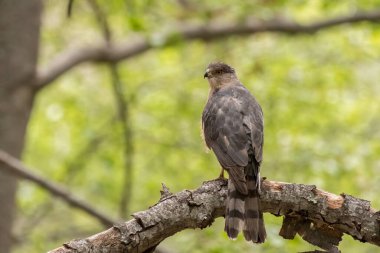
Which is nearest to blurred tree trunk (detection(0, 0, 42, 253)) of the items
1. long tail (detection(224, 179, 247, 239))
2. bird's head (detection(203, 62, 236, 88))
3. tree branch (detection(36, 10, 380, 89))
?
tree branch (detection(36, 10, 380, 89))

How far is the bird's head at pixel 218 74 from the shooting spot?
658cm

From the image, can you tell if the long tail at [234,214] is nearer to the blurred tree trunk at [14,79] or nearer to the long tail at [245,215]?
the long tail at [245,215]

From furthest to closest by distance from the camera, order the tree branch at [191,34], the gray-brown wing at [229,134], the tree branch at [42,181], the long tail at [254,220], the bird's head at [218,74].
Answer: the tree branch at [191,34] → the bird's head at [218,74] → the tree branch at [42,181] → the gray-brown wing at [229,134] → the long tail at [254,220]

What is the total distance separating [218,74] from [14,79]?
2.07 meters

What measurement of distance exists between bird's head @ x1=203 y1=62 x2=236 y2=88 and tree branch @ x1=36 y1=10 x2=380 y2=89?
1486 mm

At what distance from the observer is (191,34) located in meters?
9.38

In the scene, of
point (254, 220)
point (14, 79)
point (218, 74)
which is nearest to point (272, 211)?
point (254, 220)

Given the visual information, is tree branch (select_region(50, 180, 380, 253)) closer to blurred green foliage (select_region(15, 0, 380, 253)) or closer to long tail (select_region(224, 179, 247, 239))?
long tail (select_region(224, 179, 247, 239))

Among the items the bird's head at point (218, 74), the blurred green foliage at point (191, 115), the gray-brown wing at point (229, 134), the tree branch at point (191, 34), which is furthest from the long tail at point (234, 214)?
the blurred green foliage at point (191, 115)

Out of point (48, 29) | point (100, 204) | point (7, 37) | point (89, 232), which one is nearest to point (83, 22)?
point (48, 29)

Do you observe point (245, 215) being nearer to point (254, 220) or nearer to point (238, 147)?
point (254, 220)

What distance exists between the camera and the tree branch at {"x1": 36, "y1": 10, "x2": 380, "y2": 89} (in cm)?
809

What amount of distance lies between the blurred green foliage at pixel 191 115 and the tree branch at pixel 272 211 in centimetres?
424

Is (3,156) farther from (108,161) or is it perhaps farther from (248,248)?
(108,161)
